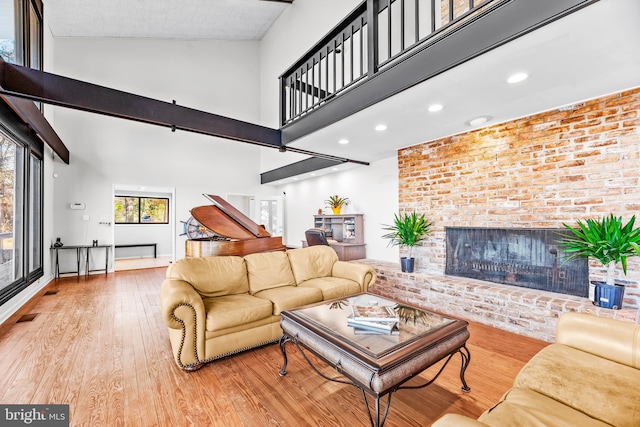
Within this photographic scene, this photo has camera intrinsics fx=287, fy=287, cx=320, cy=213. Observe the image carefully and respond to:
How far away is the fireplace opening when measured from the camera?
3.18 m

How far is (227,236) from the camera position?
4145mm

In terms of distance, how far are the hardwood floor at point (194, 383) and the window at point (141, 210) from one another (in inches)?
243

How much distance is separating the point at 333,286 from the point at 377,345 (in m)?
1.60

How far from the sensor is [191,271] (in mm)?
2811

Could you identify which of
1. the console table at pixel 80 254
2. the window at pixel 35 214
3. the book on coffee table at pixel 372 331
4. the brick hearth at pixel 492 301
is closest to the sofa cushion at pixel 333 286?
the brick hearth at pixel 492 301

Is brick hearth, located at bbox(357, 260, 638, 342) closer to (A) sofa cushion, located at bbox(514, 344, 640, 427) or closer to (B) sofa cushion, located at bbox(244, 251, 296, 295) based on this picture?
(A) sofa cushion, located at bbox(514, 344, 640, 427)

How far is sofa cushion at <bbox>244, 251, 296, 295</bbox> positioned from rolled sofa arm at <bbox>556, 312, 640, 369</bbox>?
252 centimetres

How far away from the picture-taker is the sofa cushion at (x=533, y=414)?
1105mm

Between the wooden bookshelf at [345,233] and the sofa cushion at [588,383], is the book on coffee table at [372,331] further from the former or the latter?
the wooden bookshelf at [345,233]

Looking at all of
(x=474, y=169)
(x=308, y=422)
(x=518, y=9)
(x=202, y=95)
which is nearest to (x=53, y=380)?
(x=308, y=422)

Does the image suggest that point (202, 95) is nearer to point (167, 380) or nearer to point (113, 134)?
point (113, 134)

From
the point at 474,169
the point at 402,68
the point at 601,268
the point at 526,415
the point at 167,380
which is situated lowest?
the point at 167,380

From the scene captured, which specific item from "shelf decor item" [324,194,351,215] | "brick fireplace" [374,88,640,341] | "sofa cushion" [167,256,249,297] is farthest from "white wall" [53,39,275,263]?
"brick fireplace" [374,88,640,341]

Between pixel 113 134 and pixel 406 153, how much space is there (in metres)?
6.69
